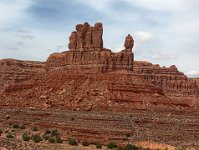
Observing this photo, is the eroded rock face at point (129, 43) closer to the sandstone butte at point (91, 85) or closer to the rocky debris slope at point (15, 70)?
the sandstone butte at point (91, 85)

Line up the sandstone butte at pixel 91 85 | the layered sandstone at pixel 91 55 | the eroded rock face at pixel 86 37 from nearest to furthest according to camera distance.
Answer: the sandstone butte at pixel 91 85 < the layered sandstone at pixel 91 55 < the eroded rock face at pixel 86 37

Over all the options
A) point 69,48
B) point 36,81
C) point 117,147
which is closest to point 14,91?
point 36,81

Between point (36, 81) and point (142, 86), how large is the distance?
21916mm

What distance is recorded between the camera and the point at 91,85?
75500 millimetres

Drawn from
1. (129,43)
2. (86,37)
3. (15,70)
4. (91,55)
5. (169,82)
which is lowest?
(169,82)

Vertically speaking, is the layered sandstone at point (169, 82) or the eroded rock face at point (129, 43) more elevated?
the eroded rock face at point (129, 43)

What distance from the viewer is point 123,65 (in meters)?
79.9

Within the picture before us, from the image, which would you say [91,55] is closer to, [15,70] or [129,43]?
[129,43]

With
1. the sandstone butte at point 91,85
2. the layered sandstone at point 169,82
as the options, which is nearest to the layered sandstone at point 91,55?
the sandstone butte at point 91,85

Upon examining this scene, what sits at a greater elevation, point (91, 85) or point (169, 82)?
point (169, 82)

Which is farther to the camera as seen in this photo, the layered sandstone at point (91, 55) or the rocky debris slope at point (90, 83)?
the layered sandstone at point (91, 55)

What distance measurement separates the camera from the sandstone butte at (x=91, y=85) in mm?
70500

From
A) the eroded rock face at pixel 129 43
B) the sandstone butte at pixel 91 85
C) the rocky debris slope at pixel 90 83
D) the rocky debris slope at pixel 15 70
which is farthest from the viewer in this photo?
the rocky debris slope at pixel 15 70

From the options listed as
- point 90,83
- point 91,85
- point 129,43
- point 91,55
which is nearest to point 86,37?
point 91,55
